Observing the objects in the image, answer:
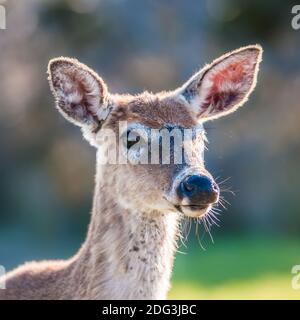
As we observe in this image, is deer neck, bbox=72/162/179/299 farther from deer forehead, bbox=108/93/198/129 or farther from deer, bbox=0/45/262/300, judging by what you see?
deer forehead, bbox=108/93/198/129

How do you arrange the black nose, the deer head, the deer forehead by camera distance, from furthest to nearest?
1. the deer forehead
2. the deer head
3. the black nose

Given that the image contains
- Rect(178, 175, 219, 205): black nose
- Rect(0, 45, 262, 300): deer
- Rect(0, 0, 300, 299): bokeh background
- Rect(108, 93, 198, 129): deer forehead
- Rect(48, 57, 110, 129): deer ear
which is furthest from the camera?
Rect(0, 0, 300, 299): bokeh background

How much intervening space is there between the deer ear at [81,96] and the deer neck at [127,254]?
2.29 ft

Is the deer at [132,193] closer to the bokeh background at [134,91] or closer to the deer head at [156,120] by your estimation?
the deer head at [156,120]

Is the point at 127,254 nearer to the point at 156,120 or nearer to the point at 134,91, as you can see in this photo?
the point at 156,120

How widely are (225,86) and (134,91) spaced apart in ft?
54.3

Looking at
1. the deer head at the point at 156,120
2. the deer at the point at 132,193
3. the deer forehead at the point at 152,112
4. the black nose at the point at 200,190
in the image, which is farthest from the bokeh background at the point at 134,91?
the black nose at the point at 200,190

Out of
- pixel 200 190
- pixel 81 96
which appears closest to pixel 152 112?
pixel 81 96

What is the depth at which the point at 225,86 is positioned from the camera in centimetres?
844

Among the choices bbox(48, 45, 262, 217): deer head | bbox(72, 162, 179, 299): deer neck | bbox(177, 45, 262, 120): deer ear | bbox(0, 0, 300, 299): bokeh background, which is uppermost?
bbox(0, 0, 300, 299): bokeh background

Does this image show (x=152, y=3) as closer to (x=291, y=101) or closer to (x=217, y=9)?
(x=217, y=9)

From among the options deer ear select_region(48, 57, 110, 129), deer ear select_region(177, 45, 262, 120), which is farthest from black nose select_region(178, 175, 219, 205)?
deer ear select_region(48, 57, 110, 129)

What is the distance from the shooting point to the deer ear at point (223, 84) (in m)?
8.21

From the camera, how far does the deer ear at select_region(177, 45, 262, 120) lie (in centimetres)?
821
